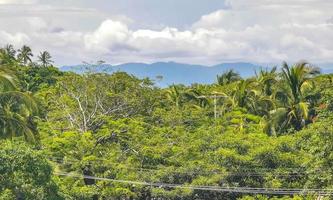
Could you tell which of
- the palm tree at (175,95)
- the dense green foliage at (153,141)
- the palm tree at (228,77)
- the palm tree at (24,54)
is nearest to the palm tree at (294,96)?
the dense green foliage at (153,141)

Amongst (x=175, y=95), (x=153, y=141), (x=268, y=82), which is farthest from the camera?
(x=175, y=95)

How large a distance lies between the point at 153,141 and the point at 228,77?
26511mm

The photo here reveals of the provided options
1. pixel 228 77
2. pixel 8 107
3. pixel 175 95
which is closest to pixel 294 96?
pixel 8 107

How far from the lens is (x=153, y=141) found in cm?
3525

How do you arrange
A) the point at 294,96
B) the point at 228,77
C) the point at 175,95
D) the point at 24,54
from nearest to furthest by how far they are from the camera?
the point at 294,96 → the point at 175,95 → the point at 228,77 → the point at 24,54

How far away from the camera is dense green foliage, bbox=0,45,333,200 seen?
23.1 metres

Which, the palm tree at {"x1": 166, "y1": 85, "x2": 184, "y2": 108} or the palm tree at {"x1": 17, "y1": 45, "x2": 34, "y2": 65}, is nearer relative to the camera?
the palm tree at {"x1": 166, "y1": 85, "x2": 184, "y2": 108}

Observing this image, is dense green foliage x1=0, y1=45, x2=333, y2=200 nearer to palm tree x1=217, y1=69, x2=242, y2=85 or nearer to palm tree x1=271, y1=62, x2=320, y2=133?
palm tree x1=271, y1=62, x2=320, y2=133

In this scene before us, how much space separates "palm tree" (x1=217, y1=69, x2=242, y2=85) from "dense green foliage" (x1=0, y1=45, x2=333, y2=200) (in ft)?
44.0

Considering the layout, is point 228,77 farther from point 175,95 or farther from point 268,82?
point 268,82

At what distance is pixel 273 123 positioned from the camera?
36.8 m

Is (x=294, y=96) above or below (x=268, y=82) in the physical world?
below

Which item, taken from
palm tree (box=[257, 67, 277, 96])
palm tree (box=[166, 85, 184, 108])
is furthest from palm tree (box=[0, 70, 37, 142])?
palm tree (box=[166, 85, 184, 108])

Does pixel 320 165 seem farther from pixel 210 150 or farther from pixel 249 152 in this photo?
pixel 210 150
